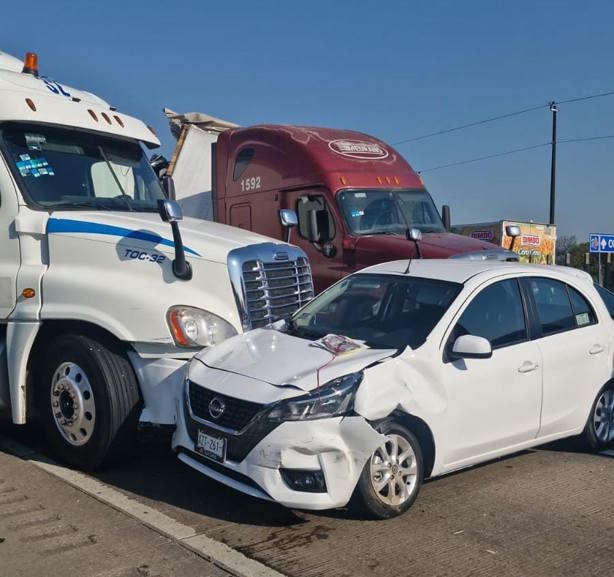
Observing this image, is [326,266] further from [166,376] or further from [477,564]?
[477,564]

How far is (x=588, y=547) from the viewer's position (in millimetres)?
4543

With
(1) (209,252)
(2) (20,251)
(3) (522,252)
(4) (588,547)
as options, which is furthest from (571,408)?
(3) (522,252)

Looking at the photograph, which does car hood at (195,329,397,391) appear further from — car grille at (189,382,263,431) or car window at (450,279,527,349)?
car window at (450,279,527,349)

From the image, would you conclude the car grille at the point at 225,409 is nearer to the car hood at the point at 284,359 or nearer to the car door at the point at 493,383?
the car hood at the point at 284,359

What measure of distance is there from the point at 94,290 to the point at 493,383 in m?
3.04

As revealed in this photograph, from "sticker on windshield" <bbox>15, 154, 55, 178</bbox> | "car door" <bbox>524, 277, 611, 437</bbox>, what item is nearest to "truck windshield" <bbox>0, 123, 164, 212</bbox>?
"sticker on windshield" <bbox>15, 154, 55, 178</bbox>

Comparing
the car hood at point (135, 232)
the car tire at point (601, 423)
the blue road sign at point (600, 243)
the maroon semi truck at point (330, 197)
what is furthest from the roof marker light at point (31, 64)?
the blue road sign at point (600, 243)

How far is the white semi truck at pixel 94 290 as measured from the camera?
5.61 metres

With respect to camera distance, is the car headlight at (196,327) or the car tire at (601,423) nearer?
the car headlight at (196,327)

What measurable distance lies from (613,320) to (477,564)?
11.1 feet

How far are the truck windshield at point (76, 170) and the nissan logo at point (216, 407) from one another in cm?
238

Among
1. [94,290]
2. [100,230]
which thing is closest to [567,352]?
[94,290]

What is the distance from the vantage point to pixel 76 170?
21.9 feet

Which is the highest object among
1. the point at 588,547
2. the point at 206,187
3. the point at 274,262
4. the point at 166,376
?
the point at 206,187
